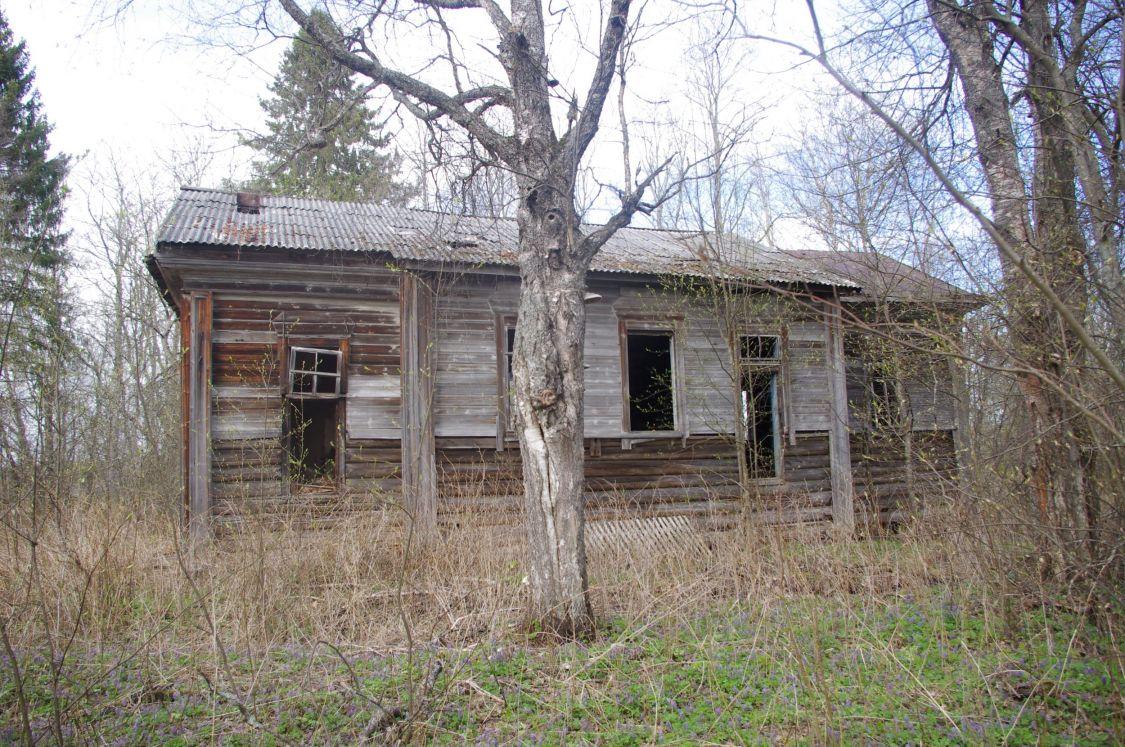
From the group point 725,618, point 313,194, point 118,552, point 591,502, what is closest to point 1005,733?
point 725,618

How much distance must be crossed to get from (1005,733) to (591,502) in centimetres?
659

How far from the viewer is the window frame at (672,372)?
10.1m

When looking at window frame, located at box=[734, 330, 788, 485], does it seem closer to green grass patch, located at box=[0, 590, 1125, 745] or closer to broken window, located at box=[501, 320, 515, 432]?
broken window, located at box=[501, 320, 515, 432]

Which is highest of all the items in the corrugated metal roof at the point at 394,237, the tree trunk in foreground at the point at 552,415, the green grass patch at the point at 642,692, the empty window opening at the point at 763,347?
the corrugated metal roof at the point at 394,237

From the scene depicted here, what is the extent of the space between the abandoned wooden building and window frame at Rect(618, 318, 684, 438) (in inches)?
1.2

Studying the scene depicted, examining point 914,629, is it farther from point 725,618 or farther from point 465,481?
point 465,481

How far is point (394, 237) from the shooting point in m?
9.72

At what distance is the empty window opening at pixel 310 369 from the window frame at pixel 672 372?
379 cm

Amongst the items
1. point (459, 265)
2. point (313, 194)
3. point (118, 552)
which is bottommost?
point (118, 552)

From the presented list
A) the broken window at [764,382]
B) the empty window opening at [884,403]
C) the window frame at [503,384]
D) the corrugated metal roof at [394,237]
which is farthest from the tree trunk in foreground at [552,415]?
the empty window opening at [884,403]

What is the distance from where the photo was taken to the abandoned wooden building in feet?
28.0

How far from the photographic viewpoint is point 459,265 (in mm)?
9289

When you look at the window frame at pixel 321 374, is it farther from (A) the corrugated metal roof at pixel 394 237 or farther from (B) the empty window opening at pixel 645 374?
(B) the empty window opening at pixel 645 374

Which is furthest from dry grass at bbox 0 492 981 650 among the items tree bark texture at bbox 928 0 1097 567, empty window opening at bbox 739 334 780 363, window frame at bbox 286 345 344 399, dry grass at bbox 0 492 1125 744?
empty window opening at bbox 739 334 780 363
